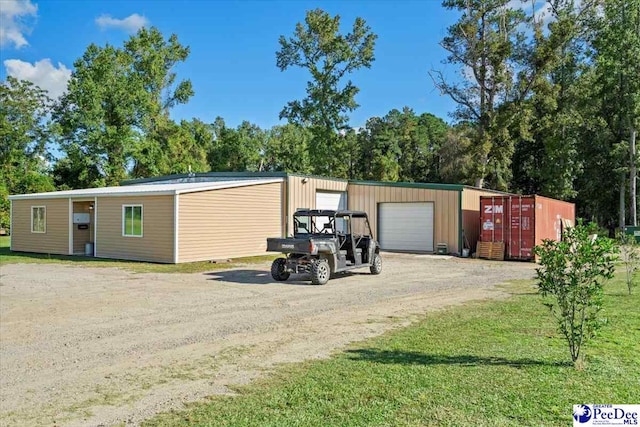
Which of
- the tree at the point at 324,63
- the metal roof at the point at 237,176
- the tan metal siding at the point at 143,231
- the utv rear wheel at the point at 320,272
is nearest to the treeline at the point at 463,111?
the tree at the point at 324,63

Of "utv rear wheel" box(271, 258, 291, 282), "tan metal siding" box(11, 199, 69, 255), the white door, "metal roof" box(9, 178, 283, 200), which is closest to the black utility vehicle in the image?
"utv rear wheel" box(271, 258, 291, 282)

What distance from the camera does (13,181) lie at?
39.3 metres

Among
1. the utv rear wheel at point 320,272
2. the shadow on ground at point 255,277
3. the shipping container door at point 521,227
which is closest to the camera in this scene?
the utv rear wheel at point 320,272

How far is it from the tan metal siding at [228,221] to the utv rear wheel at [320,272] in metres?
6.60

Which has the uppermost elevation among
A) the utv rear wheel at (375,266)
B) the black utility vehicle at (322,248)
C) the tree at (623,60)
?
the tree at (623,60)

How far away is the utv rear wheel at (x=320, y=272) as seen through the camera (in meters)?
11.6

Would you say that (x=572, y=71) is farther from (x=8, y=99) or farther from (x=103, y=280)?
(x=8, y=99)

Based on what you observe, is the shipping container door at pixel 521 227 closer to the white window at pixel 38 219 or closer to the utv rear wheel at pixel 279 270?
the utv rear wheel at pixel 279 270

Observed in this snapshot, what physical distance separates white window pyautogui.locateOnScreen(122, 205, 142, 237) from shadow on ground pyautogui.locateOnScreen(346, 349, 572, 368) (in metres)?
13.8

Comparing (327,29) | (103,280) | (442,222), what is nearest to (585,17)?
(327,29)

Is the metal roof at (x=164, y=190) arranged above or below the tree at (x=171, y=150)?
below

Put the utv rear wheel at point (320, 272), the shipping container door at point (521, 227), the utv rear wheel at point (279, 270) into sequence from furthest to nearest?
the shipping container door at point (521, 227), the utv rear wheel at point (279, 270), the utv rear wheel at point (320, 272)

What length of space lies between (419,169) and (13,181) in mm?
36144

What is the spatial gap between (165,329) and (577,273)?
527 cm
